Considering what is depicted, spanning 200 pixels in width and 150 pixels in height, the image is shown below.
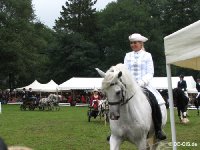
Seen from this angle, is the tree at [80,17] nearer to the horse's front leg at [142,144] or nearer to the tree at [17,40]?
the tree at [17,40]

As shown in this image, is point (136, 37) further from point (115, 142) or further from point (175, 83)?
point (175, 83)

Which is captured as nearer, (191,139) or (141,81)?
(141,81)

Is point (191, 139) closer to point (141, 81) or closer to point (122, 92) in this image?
point (141, 81)

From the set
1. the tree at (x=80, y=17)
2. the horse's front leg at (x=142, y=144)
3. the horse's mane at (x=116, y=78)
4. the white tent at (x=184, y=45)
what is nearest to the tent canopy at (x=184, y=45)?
the white tent at (x=184, y=45)

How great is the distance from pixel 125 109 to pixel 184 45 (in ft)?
4.61

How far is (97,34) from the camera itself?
84625 mm

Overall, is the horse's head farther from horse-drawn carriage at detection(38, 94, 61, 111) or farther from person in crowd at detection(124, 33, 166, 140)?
horse-drawn carriage at detection(38, 94, 61, 111)

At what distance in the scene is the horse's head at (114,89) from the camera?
23.5ft

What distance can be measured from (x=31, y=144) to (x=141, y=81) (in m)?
5.87

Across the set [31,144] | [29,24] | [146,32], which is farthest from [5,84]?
[31,144]

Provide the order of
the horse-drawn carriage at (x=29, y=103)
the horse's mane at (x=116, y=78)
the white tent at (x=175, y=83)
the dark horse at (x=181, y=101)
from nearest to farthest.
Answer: the horse's mane at (x=116, y=78)
the dark horse at (x=181, y=101)
the horse-drawn carriage at (x=29, y=103)
the white tent at (x=175, y=83)

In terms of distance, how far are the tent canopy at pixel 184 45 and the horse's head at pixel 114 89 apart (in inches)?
32.3

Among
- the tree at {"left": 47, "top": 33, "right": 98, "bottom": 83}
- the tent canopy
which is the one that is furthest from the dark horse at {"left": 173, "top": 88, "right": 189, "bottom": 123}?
Result: the tree at {"left": 47, "top": 33, "right": 98, "bottom": 83}

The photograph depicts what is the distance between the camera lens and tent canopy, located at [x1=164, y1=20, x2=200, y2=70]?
6.69m
